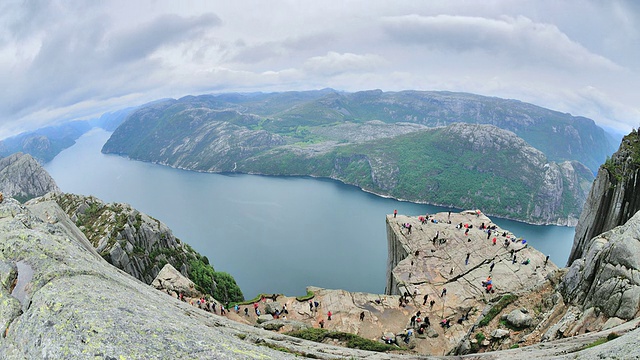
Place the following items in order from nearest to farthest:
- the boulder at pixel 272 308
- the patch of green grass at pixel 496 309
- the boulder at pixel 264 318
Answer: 1. the patch of green grass at pixel 496 309
2. the boulder at pixel 264 318
3. the boulder at pixel 272 308

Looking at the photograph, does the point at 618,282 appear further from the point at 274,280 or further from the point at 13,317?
the point at 274,280

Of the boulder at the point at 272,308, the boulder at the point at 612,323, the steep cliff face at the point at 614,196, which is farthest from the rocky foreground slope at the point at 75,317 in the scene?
the steep cliff face at the point at 614,196

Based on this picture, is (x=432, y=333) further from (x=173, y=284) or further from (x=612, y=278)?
(x=173, y=284)

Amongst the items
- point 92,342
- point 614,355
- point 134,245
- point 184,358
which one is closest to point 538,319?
point 614,355

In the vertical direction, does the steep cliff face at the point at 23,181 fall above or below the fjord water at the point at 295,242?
above

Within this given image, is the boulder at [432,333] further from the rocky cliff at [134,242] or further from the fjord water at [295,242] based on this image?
the fjord water at [295,242]

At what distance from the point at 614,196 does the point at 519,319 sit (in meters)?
29.7

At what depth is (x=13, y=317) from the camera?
1016cm

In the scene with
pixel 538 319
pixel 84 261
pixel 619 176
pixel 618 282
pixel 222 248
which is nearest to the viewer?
pixel 84 261

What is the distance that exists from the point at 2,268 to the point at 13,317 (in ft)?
8.10

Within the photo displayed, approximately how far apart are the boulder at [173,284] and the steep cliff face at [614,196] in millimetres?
54317

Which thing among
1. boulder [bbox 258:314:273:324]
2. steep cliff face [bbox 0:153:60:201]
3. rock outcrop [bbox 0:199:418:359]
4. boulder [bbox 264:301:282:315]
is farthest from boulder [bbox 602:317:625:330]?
steep cliff face [bbox 0:153:60:201]

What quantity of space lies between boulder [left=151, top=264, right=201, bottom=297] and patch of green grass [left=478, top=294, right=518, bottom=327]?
36.1 meters

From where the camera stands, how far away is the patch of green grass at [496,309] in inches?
1179
